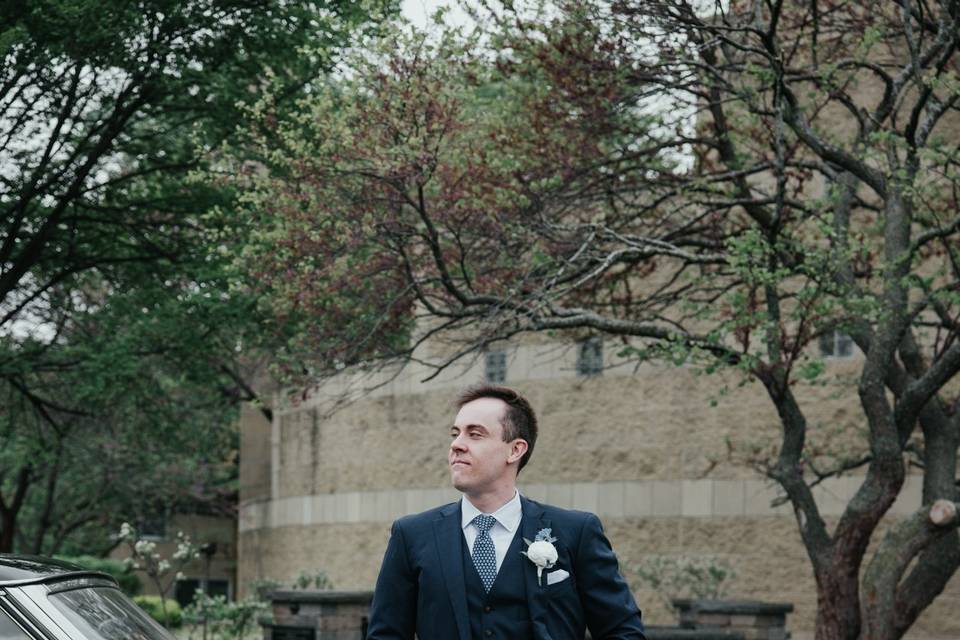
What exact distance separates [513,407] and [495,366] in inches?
877

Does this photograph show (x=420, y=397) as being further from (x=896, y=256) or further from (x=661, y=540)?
(x=896, y=256)

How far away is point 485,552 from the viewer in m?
5.01

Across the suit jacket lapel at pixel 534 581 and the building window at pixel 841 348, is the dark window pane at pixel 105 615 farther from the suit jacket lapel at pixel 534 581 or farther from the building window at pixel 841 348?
the building window at pixel 841 348

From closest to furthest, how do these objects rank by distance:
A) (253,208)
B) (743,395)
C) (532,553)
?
1. (532,553)
2. (253,208)
3. (743,395)

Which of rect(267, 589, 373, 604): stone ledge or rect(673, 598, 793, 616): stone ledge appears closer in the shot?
rect(673, 598, 793, 616): stone ledge

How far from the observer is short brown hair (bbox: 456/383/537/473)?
5.09 meters

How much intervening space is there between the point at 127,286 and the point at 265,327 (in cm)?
249

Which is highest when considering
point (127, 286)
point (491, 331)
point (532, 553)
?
point (127, 286)

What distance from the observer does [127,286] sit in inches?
866

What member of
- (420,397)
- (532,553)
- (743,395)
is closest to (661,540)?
(743,395)

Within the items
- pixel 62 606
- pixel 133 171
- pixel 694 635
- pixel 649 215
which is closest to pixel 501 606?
pixel 62 606

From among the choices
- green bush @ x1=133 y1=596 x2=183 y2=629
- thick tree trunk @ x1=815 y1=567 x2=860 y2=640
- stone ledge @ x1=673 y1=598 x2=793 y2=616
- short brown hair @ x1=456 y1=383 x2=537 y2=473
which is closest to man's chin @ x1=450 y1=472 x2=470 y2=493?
short brown hair @ x1=456 y1=383 x2=537 y2=473

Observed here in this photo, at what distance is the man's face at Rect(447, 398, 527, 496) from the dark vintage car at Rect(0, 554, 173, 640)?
5.66ft

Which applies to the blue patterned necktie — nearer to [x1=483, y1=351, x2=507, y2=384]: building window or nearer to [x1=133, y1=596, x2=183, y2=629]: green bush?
[x1=483, y1=351, x2=507, y2=384]: building window
